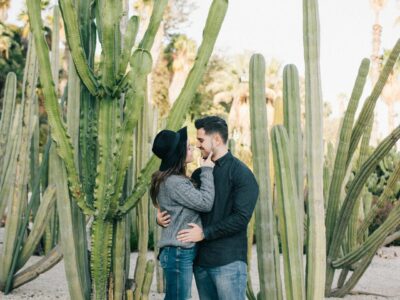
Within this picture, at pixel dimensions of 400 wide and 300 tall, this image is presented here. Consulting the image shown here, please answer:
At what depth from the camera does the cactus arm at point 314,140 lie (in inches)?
156

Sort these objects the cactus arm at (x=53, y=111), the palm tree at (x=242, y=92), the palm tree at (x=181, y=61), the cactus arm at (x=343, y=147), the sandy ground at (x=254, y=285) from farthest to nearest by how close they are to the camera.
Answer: the palm tree at (x=181, y=61), the palm tree at (x=242, y=92), the sandy ground at (x=254, y=285), the cactus arm at (x=343, y=147), the cactus arm at (x=53, y=111)

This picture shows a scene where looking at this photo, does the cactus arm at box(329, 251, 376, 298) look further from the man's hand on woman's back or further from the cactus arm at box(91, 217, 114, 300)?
the man's hand on woman's back

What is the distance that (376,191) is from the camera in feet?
45.6

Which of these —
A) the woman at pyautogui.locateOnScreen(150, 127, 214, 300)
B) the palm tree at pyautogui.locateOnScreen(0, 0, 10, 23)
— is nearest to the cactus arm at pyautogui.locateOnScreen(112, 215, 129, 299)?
the woman at pyautogui.locateOnScreen(150, 127, 214, 300)

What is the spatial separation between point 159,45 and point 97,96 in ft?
71.6

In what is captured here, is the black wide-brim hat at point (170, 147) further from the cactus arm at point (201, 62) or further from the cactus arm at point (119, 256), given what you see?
the cactus arm at point (119, 256)

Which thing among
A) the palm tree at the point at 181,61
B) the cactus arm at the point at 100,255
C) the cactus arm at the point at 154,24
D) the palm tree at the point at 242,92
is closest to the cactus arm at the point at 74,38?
the cactus arm at the point at 154,24

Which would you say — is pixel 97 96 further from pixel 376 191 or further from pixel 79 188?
pixel 376 191

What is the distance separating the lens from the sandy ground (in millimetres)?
6172

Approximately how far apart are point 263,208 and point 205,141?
0.71 metres

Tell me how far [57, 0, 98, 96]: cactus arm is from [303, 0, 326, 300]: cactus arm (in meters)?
1.35

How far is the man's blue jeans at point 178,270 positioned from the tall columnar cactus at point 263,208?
647 millimetres

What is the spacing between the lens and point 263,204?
391 centimetres

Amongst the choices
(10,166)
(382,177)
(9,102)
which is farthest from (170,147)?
(382,177)
